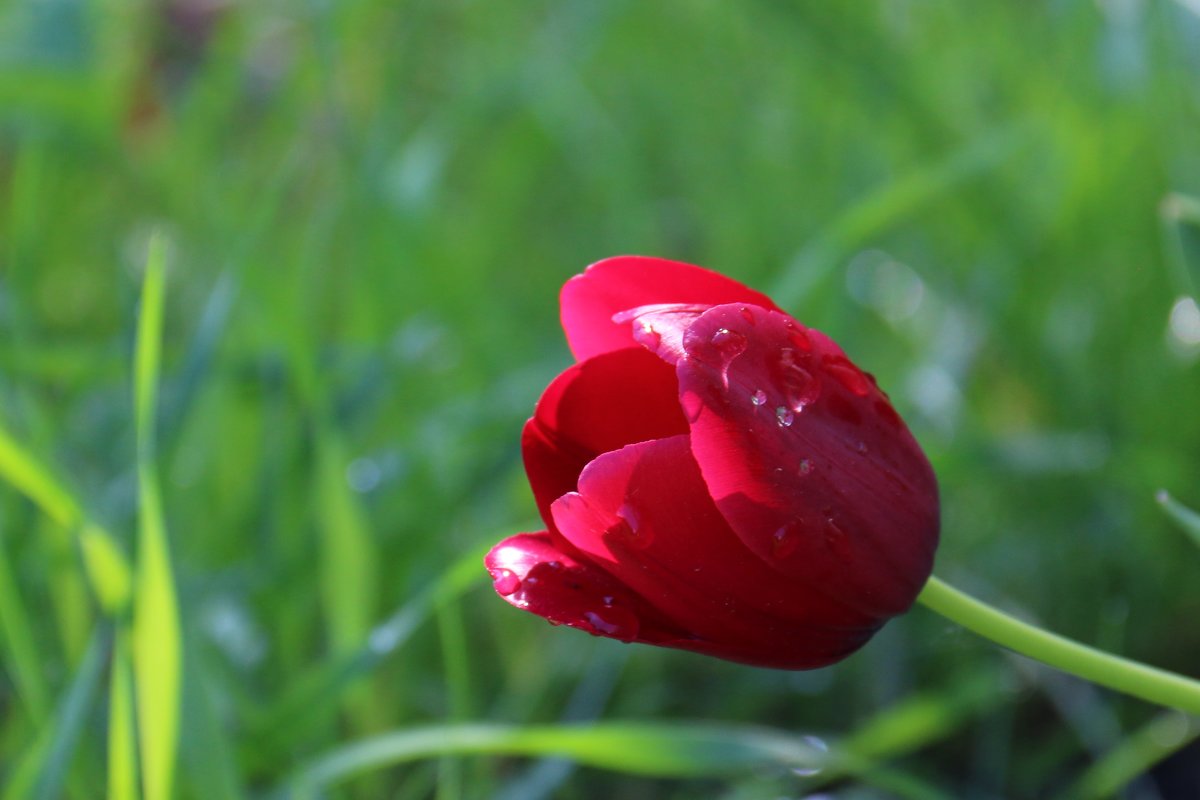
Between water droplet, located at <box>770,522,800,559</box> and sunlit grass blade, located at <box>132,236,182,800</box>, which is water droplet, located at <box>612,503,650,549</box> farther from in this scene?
sunlit grass blade, located at <box>132,236,182,800</box>

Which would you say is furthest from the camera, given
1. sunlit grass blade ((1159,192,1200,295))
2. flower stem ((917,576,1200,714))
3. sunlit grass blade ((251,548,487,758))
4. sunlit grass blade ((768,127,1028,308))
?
sunlit grass blade ((768,127,1028,308))

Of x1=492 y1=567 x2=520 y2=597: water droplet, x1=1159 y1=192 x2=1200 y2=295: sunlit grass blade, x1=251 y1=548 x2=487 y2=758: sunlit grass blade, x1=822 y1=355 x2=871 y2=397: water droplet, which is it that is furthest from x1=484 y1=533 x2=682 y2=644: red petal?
x1=1159 y1=192 x2=1200 y2=295: sunlit grass blade

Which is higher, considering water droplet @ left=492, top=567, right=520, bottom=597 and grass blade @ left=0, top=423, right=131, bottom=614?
water droplet @ left=492, top=567, right=520, bottom=597

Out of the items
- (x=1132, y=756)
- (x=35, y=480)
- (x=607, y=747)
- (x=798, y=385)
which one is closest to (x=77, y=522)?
(x=35, y=480)

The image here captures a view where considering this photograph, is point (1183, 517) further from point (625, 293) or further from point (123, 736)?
point (123, 736)

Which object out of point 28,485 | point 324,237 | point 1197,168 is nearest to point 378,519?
point 324,237

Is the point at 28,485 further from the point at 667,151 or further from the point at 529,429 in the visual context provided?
the point at 667,151

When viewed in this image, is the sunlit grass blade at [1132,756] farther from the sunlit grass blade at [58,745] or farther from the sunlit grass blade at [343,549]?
the sunlit grass blade at [58,745]
